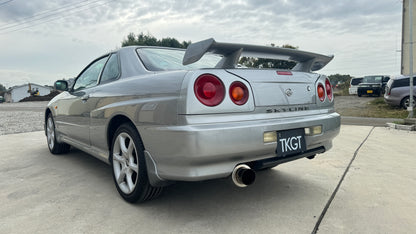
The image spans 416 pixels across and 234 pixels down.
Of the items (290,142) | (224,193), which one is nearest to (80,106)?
(224,193)

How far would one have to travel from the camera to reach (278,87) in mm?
2066

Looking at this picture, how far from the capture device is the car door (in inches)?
119

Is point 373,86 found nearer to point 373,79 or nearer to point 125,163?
point 373,79

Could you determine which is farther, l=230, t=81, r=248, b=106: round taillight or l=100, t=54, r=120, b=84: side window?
l=100, t=54, r=120, b=84: side window

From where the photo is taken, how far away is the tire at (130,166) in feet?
6.83

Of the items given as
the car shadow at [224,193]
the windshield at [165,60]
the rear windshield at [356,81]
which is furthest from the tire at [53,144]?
the rear windshield at [356,81]

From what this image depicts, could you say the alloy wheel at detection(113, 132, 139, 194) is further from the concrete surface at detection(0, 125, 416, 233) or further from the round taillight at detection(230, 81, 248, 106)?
the round taillight at detection(230, 81, 248, 106)

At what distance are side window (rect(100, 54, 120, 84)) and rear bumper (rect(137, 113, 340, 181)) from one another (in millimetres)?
950

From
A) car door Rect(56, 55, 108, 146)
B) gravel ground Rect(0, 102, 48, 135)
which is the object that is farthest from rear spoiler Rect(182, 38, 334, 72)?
gravel ground Rect(0, 102, 48, 135)

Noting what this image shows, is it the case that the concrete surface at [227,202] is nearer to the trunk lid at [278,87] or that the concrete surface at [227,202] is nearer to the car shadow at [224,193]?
the car shadow at [224,193]

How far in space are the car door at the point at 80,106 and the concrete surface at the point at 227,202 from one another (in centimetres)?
45

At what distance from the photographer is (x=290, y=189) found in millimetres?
2551

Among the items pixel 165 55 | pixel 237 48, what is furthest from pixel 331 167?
pixel 165 55

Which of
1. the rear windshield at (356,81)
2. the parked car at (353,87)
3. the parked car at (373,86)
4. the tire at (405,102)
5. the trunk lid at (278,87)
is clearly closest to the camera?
the trunk lid at (278,87)
